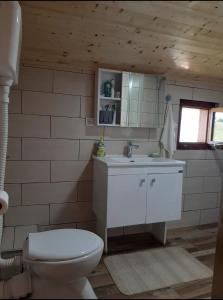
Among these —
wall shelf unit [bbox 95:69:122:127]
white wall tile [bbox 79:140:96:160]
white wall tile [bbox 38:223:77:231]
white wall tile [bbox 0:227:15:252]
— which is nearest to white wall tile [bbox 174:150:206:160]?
wall shelf unit [bbox 95:69:122:127]

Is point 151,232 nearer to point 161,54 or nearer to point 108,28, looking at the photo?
point 161,54

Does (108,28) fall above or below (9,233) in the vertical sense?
above

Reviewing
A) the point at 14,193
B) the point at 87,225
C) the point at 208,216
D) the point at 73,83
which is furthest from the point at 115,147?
the point at 208,216

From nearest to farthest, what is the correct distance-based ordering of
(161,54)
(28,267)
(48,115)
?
1. (28,267)
2. (161,54)
3. (48,115)

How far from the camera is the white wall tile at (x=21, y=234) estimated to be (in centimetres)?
188

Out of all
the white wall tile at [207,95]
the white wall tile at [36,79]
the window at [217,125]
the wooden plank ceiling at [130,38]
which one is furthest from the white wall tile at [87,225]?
the white wall tile at [207,95]

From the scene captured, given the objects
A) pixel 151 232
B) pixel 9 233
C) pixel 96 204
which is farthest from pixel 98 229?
pixel 9 233

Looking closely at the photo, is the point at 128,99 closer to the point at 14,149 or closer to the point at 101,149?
the point at 101,149

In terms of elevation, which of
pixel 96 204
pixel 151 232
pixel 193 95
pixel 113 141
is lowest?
pixel 151 232

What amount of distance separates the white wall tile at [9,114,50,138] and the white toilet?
1.05 m

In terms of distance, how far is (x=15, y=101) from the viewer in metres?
2.14

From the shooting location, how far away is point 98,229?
7.84 ft

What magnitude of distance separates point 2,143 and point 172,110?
1.92 metres

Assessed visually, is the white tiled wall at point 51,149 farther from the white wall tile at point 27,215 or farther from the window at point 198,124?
the window at point 198,124
